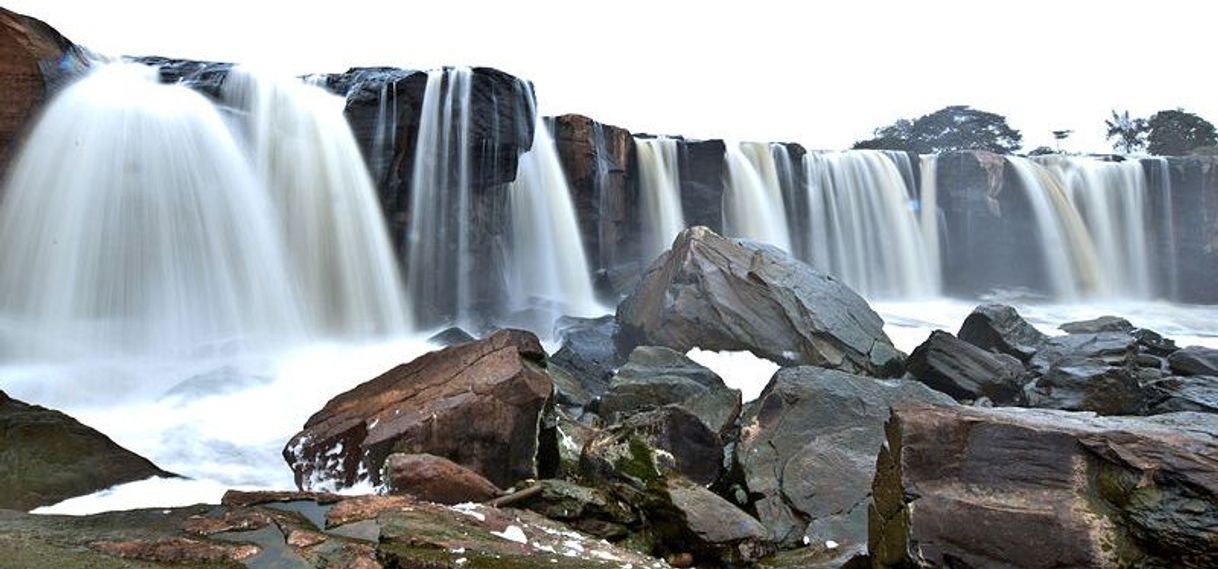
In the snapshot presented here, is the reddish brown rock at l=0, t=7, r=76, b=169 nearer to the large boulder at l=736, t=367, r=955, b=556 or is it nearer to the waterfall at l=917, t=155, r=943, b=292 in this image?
the large boulder at l=736, t=367, r=955, b=556

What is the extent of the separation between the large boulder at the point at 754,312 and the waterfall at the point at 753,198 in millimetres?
8452

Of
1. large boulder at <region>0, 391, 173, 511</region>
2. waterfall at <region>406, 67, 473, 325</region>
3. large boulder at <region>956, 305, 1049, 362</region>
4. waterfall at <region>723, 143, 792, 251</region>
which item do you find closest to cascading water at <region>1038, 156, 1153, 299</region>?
waterfall at <region>723, 143, 792, 251</region>

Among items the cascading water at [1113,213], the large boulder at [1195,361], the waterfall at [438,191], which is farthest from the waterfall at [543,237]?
the cascading water at [1113,213]

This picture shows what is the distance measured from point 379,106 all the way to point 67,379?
6.40 m

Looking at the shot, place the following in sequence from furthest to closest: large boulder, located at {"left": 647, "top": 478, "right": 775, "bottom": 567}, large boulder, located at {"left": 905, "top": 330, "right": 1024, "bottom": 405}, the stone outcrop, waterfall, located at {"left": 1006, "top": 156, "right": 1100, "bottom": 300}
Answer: waterfall, located at {"left": 1006, "top": 156, "right": 1100, "bottom": 300} → large boulder, located at {"left": 905, "top": 330, "right": 1024, "bottom": 405} → large boulder, located at {"left": 647, "top": 478, "right": 775, "bottom": 567} → the stone outcrop

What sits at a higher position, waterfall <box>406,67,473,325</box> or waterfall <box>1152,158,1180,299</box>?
waterfall <box>406,67,473,325</box>

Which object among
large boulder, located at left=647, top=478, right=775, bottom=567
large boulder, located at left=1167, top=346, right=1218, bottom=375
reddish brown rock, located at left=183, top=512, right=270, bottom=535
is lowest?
large boulder, located at left=1167, top=346, right=1218, bottom=375

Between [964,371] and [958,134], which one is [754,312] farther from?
[958,134]

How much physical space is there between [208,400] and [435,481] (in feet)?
16.1

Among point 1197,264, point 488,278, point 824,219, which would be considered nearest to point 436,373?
point 488,278

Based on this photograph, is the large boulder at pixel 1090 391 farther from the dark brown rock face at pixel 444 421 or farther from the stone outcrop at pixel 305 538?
the stone outcrop at pixel 305 538

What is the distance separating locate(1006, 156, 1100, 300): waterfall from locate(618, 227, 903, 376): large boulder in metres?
17.1

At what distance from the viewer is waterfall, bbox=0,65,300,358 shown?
9352mm

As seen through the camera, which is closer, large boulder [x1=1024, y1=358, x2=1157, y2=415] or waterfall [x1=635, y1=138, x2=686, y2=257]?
large boulder [x1=1024, y1=358, x2=1157, y2=415]
